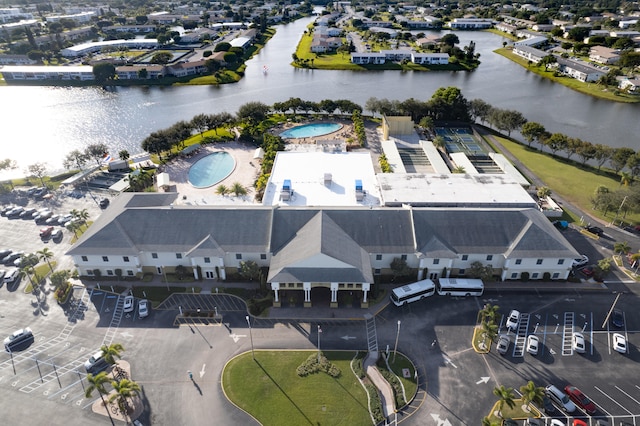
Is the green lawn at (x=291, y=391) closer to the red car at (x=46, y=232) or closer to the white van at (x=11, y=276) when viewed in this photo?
the white van at (x=11, y=276)

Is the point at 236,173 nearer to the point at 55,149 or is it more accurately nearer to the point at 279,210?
the point at 279,210

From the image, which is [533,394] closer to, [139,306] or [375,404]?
[375,404]

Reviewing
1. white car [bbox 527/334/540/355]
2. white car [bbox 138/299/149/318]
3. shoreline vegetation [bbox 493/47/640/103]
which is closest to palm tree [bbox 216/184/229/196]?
white car [bbox 138/299/149/318]

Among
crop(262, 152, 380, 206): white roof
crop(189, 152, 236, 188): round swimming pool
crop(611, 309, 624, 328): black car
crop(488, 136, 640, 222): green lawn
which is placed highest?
crop(262, 152, 380, 206): white roof

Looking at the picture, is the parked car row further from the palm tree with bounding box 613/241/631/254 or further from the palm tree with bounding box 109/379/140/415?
the palm tree with bounding box 613/241/631/254

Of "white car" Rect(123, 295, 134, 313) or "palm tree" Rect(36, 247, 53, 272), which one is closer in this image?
"white car" Rect(123, 295, 134, 313)

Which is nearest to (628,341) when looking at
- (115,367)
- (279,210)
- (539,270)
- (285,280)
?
(539,270)
